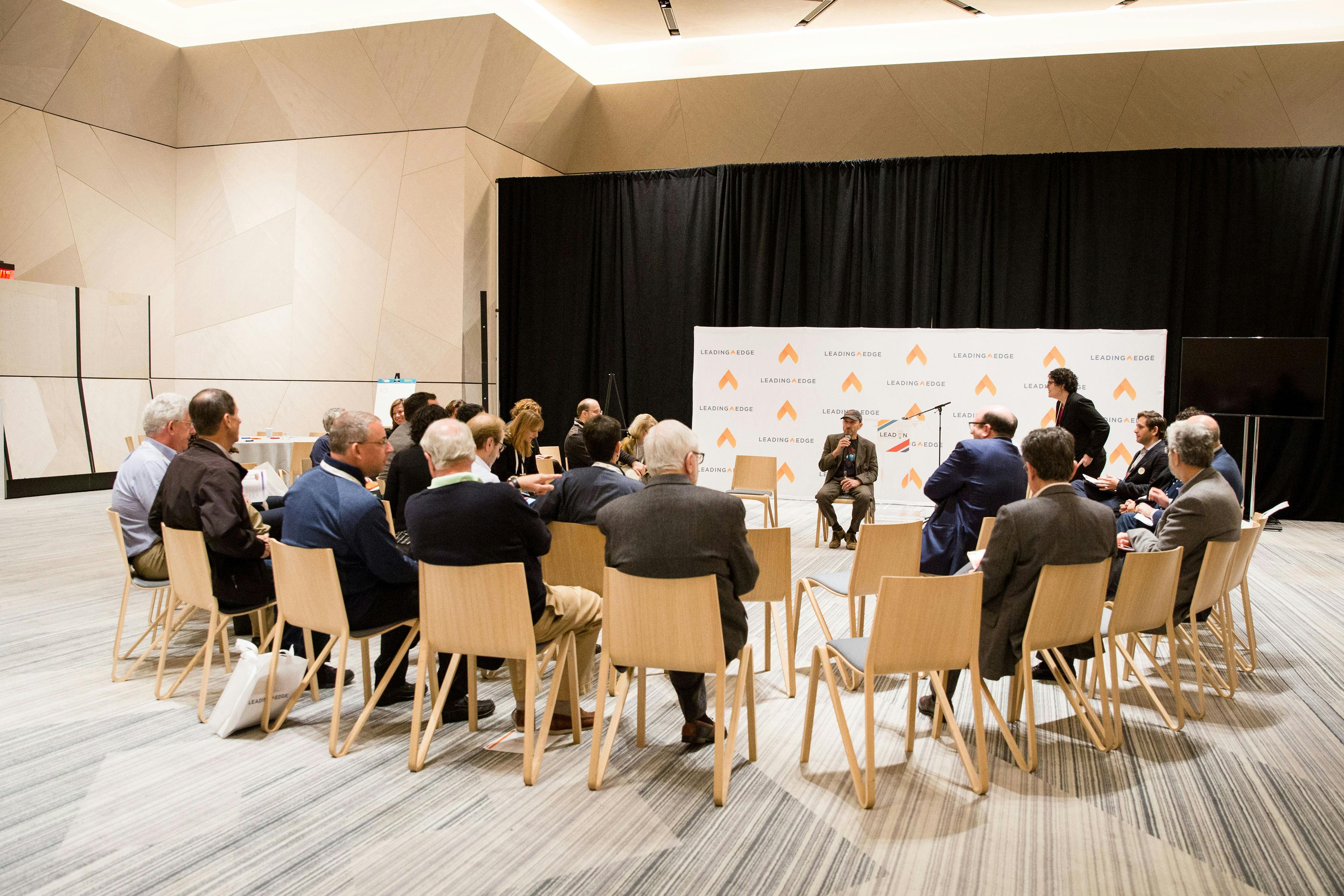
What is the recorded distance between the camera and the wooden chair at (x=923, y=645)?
2697 mm

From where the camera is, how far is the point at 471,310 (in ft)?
34.9

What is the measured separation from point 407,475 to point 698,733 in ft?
6.47

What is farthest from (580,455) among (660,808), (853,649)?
(660,808)

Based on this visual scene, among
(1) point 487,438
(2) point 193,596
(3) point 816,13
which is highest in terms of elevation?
(3) point 816,13

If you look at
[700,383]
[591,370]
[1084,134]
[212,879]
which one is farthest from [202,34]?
[212,879]

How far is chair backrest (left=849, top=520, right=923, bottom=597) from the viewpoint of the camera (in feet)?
12.5

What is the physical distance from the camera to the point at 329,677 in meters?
3.93

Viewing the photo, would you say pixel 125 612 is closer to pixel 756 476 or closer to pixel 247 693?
pixel 247 693

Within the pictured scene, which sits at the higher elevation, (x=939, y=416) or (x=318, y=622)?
(x=939, y=416)

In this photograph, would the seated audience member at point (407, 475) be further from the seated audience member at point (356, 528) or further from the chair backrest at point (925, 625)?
the chair backrest at point (925, 625)

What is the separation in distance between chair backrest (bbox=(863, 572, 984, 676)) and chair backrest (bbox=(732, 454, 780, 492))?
15.0 ft

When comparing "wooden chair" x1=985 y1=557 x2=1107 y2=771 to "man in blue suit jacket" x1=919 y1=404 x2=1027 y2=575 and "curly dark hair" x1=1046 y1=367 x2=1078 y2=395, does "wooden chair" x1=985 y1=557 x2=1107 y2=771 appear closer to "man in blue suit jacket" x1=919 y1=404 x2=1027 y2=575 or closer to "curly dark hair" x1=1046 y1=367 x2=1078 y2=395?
"man in blue suit jacket" x1=919 y1=404 x2=1027 y2=575

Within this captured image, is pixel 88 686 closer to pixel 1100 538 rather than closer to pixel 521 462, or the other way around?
pixel 521 462

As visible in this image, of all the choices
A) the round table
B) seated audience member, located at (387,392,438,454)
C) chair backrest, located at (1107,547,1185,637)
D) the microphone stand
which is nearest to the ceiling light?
the microphone stand
